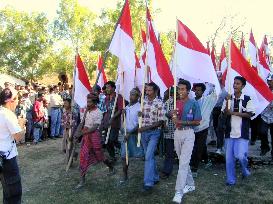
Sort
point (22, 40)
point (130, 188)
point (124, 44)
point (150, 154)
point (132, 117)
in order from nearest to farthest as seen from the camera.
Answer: point (150, 154)
point (130, 188)
point (132, 117)
point (124, 44)
point (22, 40)

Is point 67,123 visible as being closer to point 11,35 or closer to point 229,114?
point 229,114

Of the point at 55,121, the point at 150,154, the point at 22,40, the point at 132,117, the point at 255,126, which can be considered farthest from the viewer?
the point at 22,40

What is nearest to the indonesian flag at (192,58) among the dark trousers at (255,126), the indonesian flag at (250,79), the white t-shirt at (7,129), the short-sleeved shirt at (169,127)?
the indonesian flag at (250,79)

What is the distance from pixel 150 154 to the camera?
22.1 ft

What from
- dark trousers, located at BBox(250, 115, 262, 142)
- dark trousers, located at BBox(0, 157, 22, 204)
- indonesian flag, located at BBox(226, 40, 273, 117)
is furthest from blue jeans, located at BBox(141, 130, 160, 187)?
dark trousers, located at BBox(250, 115, 262, 142)

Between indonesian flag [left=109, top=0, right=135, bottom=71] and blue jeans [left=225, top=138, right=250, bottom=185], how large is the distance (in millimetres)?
2439

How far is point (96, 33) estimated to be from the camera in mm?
31203

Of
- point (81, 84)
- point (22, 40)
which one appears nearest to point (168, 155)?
point (81, 84)

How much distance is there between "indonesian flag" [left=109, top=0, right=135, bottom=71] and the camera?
7703mm

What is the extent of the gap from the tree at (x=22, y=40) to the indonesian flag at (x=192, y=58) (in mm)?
27924

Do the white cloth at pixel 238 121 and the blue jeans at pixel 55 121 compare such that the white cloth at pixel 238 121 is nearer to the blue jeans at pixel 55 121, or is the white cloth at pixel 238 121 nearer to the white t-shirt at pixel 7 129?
the white t-shirt at pixel 7 129

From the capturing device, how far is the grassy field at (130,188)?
653 centimetres

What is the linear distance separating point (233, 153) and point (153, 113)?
63.7 inches

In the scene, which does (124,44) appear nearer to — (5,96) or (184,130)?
(184,130)
